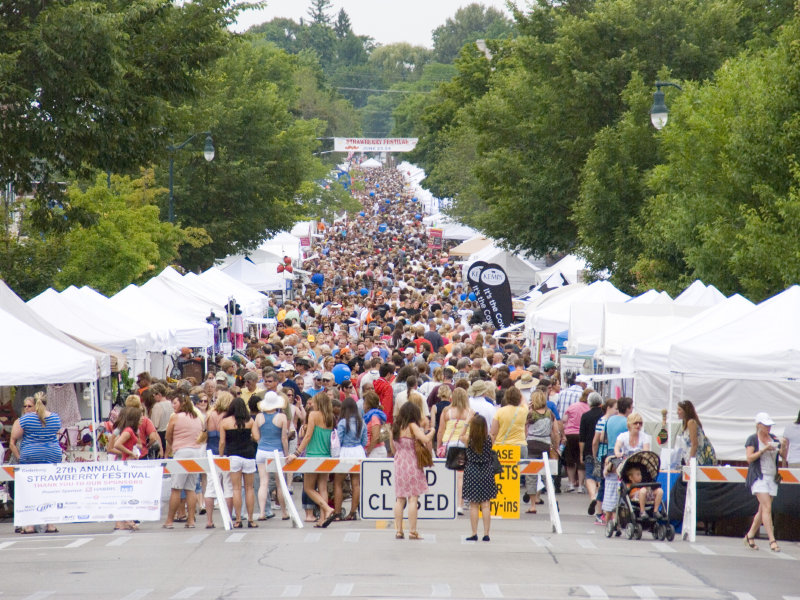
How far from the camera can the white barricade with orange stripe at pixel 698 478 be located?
1377 centimetres

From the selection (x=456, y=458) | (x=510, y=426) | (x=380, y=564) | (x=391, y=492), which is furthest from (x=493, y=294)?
(x=380, y=564)

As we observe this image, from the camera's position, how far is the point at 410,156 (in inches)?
4003

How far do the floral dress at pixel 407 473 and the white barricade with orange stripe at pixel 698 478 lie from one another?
289 cm

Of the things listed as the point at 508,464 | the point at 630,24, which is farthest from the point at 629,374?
the point at 630,24

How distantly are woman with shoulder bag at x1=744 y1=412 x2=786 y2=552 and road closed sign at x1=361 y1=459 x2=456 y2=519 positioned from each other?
10.2ft

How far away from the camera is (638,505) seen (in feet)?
45.9

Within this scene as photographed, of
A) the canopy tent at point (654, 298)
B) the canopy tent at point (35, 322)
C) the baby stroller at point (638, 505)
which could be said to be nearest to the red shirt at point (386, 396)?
the canopy tent at point (35, 322)

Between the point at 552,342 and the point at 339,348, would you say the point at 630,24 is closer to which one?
the point at 552,342

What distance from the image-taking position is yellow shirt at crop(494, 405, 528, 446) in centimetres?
1512

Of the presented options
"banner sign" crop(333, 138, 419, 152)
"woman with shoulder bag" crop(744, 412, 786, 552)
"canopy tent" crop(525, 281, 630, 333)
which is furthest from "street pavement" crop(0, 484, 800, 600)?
"banner sign" crop(333, 138, 419, 152)

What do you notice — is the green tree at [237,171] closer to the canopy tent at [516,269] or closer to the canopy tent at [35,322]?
the canopy tent at [516,269]

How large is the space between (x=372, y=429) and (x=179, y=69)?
21.8 ft

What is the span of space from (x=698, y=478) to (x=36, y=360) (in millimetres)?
7852

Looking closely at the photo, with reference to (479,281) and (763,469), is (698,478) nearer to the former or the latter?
(763,469)
